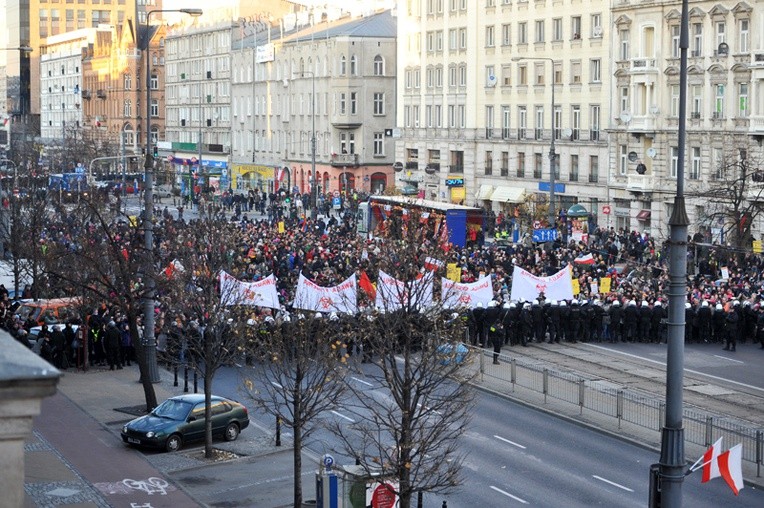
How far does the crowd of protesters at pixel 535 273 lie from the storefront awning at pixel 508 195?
2085cm

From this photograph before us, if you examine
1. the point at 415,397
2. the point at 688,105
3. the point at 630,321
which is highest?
the point at 688,105

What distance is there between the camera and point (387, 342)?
948 inches

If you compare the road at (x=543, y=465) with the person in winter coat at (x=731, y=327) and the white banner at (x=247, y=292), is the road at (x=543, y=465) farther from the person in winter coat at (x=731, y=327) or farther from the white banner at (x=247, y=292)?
the person in winter coat at (x=731, y=327)

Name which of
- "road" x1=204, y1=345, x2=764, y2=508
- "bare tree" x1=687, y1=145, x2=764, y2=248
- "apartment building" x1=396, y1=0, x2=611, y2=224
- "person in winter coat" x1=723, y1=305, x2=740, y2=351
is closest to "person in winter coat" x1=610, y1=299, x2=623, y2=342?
"person in winter coat" x1=723, y1=305, x2=740, y2=351

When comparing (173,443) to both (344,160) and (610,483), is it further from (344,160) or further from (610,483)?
(344,160)

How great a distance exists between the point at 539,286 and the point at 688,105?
92.3 feet

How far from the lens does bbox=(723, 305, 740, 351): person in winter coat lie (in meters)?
40.5

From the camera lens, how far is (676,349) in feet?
56.9

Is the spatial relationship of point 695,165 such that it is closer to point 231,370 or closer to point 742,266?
point 742,266

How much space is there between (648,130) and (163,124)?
8309cm

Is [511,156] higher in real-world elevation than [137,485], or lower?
higher

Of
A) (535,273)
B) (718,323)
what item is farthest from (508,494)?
(535,273)

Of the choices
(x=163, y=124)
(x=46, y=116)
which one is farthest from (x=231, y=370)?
(x=46, y=116)

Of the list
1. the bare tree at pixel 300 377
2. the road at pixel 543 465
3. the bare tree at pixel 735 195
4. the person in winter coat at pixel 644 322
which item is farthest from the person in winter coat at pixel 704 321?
the bare tree at pixel 300 377
